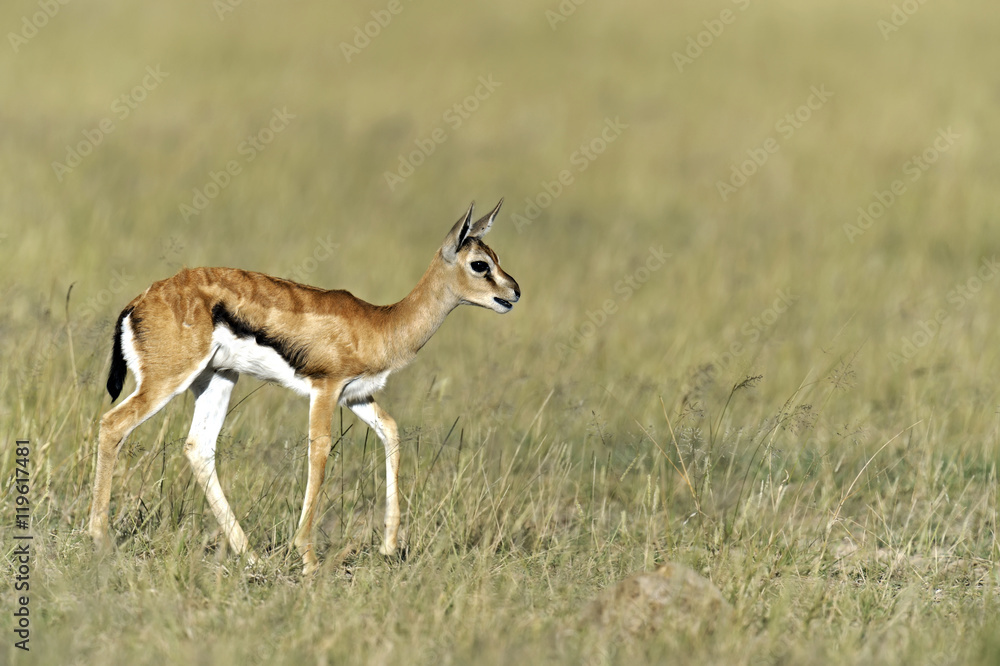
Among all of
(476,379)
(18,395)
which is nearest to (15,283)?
(18,395)

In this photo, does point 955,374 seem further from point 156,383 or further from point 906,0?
point 906,0

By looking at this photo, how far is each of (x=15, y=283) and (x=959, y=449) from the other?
768cm
